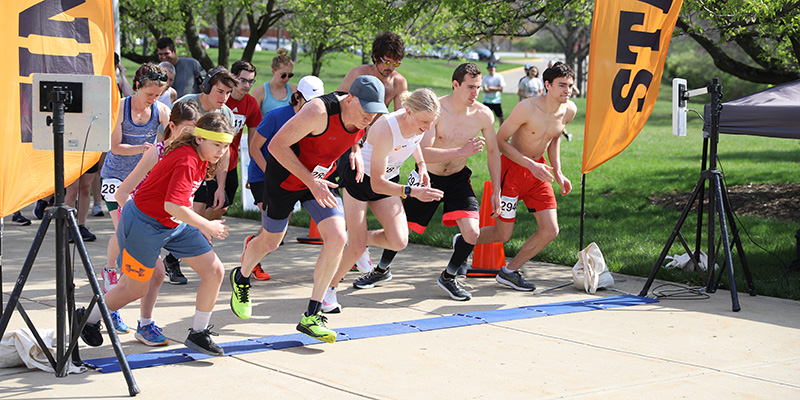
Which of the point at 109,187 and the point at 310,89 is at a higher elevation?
the point at 310,89

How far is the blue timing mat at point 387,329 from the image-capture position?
4.95 m

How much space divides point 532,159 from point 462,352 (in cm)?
262

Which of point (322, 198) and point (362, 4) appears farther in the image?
point (362, 4)

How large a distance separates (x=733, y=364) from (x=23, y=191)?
443 centimetres

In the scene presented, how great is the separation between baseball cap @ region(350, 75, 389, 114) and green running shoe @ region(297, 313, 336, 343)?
140 centimetres

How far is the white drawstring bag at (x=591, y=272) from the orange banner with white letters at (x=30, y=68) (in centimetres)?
410

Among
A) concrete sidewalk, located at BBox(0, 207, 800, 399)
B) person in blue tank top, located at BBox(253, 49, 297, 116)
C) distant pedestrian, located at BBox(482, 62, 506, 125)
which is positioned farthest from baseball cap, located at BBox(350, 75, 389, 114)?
distant pedestrian, located at BBox(482, 62, 506, 125)

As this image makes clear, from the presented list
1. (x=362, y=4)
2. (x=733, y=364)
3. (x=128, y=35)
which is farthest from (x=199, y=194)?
(x=128, y=35)

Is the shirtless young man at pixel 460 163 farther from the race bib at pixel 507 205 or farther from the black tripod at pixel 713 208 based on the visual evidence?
the black tripod at pixel 713 208

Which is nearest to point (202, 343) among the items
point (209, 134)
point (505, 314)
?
point (209, 134)

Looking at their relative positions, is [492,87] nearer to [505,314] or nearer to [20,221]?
[20,221]

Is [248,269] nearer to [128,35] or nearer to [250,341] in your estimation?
[250,341]

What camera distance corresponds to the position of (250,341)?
5484mm

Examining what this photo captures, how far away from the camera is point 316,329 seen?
5406mm
